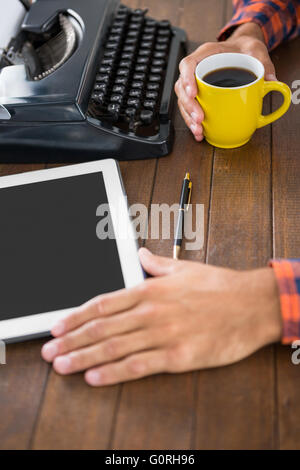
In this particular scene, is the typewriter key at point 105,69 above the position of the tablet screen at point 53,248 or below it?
above

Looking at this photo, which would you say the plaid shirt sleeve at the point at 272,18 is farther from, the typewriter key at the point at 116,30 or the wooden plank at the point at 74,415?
the wooden plank at the point at 74,415

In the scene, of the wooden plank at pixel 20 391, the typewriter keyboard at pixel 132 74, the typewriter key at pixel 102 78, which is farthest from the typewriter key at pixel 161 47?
the wooden plank at pixel 20 391

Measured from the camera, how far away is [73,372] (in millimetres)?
689

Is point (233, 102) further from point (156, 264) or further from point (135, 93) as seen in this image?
point (156, 264)

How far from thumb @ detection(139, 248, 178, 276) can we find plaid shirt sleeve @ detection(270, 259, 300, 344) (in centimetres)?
16

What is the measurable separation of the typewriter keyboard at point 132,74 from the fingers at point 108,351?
455mm

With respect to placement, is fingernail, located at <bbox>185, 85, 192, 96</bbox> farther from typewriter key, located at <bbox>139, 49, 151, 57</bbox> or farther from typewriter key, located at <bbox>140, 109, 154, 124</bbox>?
typewriter key, located at <bbox>139, 49, 151, 57</bbox>

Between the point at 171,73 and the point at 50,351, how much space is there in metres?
0.69

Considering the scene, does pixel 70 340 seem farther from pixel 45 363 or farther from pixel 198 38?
pixel 198 38

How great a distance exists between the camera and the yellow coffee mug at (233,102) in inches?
33.4

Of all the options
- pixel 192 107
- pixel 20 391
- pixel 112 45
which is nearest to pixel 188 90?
pixel 192 107

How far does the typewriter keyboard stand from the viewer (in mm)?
952

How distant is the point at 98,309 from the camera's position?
2.30 feet

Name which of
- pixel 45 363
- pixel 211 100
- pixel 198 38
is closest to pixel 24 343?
pixel 45 363
